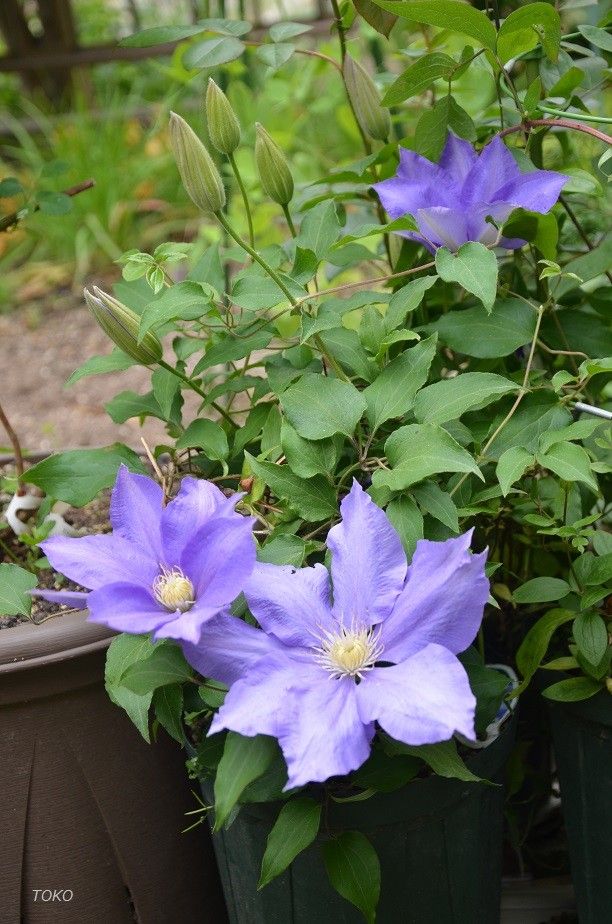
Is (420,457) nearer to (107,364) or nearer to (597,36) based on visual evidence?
(107,364)

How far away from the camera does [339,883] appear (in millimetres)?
712

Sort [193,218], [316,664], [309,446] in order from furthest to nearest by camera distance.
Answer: [193,218] → [309,446] → [316,664]

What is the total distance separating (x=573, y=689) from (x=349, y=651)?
11.1 inches

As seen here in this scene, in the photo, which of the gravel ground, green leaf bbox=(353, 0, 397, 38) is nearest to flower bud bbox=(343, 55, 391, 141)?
green leaf bbox=(353, 0, 397, 38)

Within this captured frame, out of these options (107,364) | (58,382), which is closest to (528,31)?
(107,364)

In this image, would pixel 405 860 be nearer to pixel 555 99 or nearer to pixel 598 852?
pixel 598 852

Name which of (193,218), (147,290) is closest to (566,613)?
(147,290)

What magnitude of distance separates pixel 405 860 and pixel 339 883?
10cm

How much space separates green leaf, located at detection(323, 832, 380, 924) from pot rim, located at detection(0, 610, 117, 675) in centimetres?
27

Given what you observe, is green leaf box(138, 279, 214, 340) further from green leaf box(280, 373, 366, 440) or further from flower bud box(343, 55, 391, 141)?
flower bud box(343, 55, 391, 141)

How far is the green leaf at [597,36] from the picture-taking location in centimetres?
85

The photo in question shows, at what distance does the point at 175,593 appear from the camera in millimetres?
641

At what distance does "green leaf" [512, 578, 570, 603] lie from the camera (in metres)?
0.79

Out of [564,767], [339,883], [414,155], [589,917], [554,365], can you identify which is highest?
[414,155]
